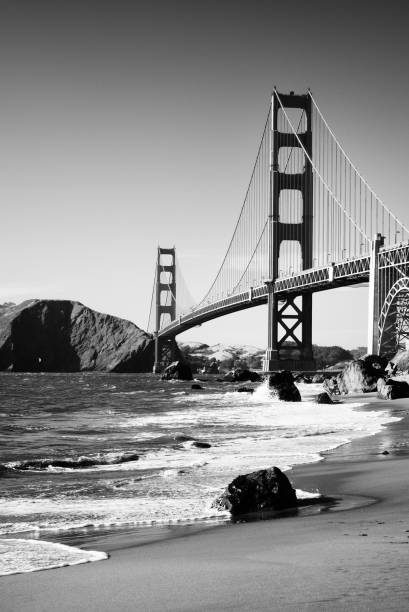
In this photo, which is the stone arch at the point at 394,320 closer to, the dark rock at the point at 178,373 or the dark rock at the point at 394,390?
the dark rock at the point at 394,390

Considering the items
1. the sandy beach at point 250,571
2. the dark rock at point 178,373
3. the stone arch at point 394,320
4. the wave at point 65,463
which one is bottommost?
the wave at point 65,463

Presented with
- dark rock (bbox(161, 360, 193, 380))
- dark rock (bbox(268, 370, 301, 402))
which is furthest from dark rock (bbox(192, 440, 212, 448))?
dark rock (bbox(161, 360, 193, 380))

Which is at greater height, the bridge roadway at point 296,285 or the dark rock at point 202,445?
the bridge roadway at point 296,285

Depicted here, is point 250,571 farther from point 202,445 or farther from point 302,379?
point 302,379

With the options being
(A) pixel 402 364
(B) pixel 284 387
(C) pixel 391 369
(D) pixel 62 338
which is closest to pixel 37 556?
(B) pixel 284 387

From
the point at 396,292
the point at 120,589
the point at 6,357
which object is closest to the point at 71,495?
the point at 120,589

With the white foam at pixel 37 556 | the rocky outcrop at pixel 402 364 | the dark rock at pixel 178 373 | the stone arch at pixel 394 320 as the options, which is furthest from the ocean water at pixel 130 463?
the dark rock at pixel 178 373

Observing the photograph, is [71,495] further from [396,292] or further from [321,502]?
[396,292]

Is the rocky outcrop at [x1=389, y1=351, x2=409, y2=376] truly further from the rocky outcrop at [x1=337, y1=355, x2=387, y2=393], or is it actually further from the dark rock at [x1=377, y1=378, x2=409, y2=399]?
the dark rock at [x1=377, y1=378, x2=409, y2=399]
